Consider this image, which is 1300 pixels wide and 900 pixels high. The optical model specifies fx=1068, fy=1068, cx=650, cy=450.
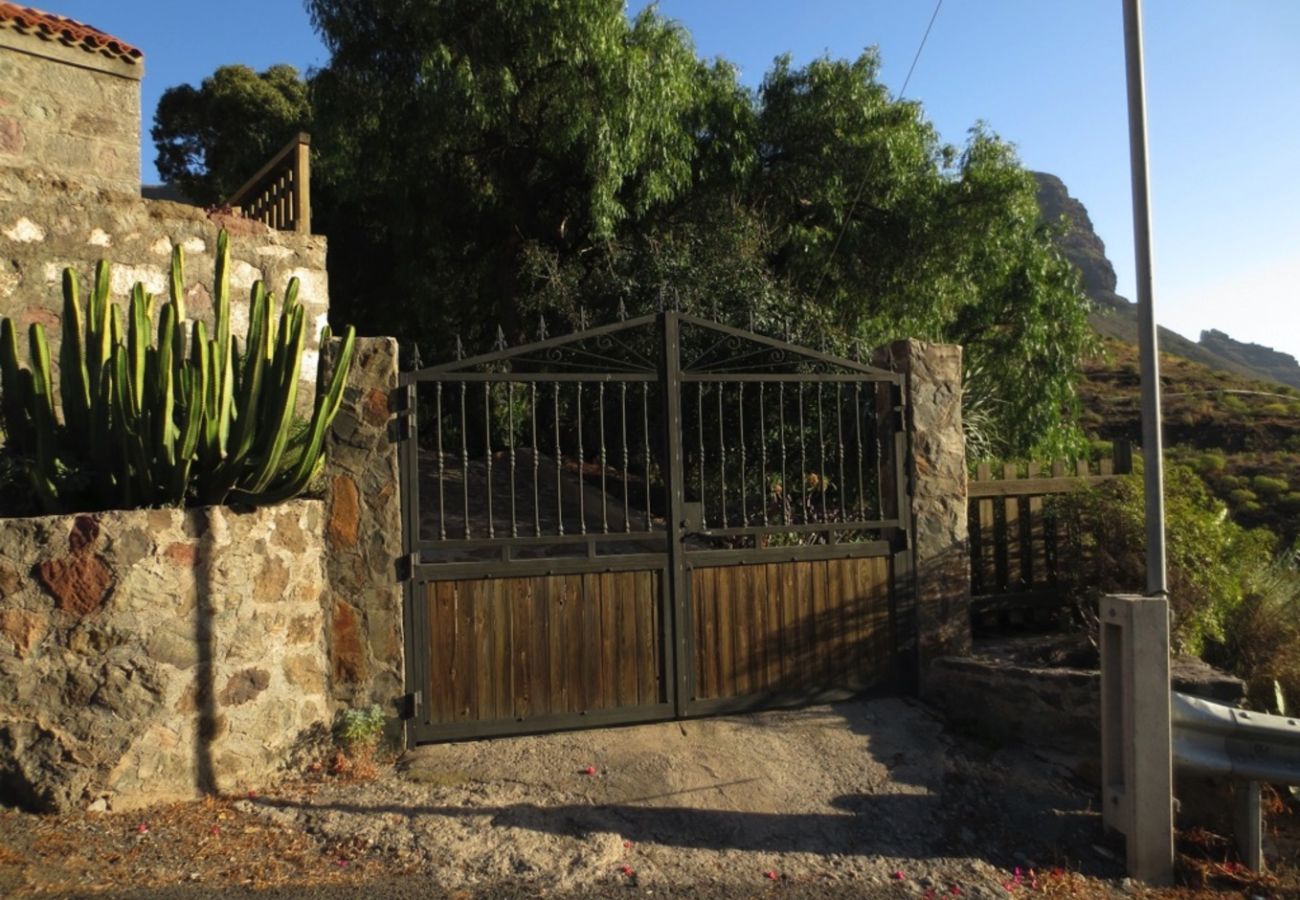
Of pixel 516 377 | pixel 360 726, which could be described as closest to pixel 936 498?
pixel 516 377

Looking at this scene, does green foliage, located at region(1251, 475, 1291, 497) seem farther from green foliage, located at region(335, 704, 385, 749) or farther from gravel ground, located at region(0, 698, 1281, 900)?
green foliage, located at region(335, 704, 385, 749)

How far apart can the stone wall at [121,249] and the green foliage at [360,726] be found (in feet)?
9.68

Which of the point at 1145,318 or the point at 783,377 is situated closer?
the point at 1145,318

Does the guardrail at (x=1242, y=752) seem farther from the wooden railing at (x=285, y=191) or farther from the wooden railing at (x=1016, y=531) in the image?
the wooden railing at (x=285, y=191)

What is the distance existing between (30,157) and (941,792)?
8.02m

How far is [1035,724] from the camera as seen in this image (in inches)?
241

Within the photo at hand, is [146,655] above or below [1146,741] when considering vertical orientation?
above

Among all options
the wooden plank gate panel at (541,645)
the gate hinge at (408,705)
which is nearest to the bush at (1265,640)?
the wooden plank gate panel at (541,645)

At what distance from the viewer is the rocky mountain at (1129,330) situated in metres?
40.4

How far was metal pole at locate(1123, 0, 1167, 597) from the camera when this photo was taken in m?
5.23

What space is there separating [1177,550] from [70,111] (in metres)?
8.75

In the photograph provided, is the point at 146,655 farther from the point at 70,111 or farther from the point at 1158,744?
the point at 70,111

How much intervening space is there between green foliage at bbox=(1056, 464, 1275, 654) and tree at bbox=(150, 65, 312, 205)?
15.3 m

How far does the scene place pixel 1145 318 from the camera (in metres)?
5.36
